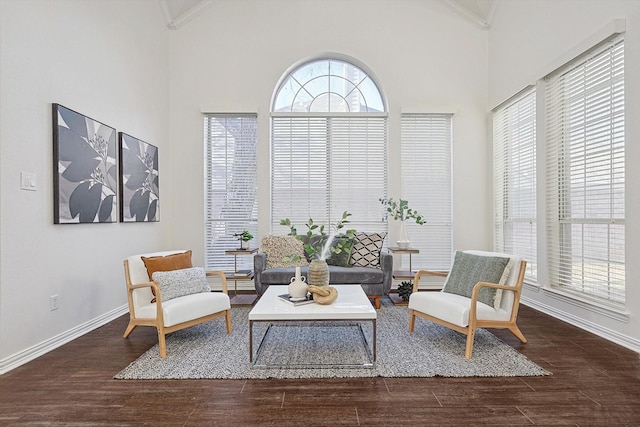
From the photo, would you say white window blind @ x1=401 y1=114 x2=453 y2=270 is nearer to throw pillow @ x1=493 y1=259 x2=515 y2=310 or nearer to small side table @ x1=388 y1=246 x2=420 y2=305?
small side table @ x1=388 y1=246 x2=420 y2=305

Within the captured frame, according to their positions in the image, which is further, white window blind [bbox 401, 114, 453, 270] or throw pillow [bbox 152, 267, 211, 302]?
white window blind [bbox 401, 114, 453, 270]

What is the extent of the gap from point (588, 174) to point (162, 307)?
13.7 ft

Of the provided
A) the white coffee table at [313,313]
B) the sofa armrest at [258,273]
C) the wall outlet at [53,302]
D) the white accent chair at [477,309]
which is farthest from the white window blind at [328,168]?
the wall outlet at [53,302]

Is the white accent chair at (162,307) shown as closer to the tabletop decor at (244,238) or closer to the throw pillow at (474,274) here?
the tabletop decor at (244,238)

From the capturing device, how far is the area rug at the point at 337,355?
8.05 feet

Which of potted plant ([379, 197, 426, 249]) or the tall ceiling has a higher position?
the tall ceiling

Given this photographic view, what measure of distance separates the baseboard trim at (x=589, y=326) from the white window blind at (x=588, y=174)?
27 cm

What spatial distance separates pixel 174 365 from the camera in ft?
8.52

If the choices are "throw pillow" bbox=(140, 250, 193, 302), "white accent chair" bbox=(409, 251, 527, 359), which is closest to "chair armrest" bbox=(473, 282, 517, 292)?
"white accent chair" bbox=(409, 251, 527, 359)

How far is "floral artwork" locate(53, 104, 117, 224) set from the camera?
9.94 ft

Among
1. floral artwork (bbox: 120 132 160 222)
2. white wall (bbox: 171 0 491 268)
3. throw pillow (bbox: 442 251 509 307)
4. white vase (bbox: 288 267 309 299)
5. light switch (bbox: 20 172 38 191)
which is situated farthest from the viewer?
white wall (bbox: 171 0 491 268)

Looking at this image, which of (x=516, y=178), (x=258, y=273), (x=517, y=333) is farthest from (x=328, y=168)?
(x=517, y=333)

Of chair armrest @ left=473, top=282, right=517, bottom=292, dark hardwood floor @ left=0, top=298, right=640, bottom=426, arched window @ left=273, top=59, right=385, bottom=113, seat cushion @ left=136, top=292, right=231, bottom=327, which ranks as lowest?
dark hardwood floor @ left=0, top=298, right=640, bottom=426

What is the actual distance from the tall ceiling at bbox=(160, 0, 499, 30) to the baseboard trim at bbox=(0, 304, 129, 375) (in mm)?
4173
